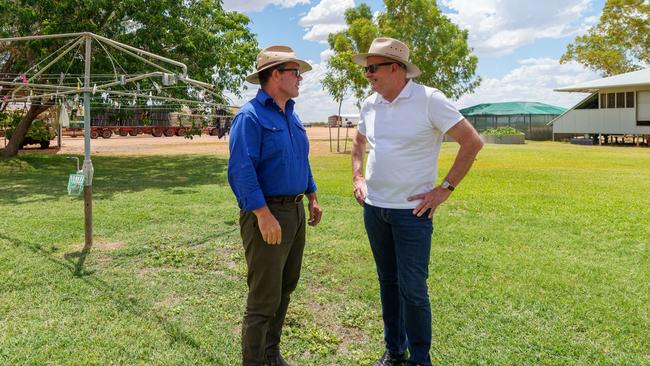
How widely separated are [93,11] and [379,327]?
12398mm

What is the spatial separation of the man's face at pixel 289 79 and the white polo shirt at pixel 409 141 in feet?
1.60

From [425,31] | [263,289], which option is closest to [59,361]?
[263,289]

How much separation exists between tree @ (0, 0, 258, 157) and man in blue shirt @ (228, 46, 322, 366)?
10051 millimetres

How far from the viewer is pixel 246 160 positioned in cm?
237

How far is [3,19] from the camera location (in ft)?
41.7

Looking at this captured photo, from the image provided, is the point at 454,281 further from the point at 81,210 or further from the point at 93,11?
the point at 93,11

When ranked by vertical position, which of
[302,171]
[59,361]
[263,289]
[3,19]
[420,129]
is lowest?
[59,361]

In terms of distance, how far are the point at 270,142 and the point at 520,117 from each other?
38123mm

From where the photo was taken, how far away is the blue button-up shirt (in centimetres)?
237

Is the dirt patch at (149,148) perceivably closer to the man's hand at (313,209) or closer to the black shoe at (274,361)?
the man's hand at (313,209)

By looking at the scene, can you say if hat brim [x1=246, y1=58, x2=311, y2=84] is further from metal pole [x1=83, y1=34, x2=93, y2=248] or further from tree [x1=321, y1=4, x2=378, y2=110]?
tree [x1=321, y1=4, x2=378, y2=110]

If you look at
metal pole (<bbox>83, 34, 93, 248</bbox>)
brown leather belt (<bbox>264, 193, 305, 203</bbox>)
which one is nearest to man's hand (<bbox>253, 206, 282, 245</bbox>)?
brown leather belt (<bbox>264, 193, 305, 203</bbox>)

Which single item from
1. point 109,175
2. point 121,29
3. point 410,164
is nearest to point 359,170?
point 410,164

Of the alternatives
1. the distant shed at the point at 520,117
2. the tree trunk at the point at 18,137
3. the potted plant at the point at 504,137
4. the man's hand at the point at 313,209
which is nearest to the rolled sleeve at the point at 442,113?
the man's hand at the point at 313,209
